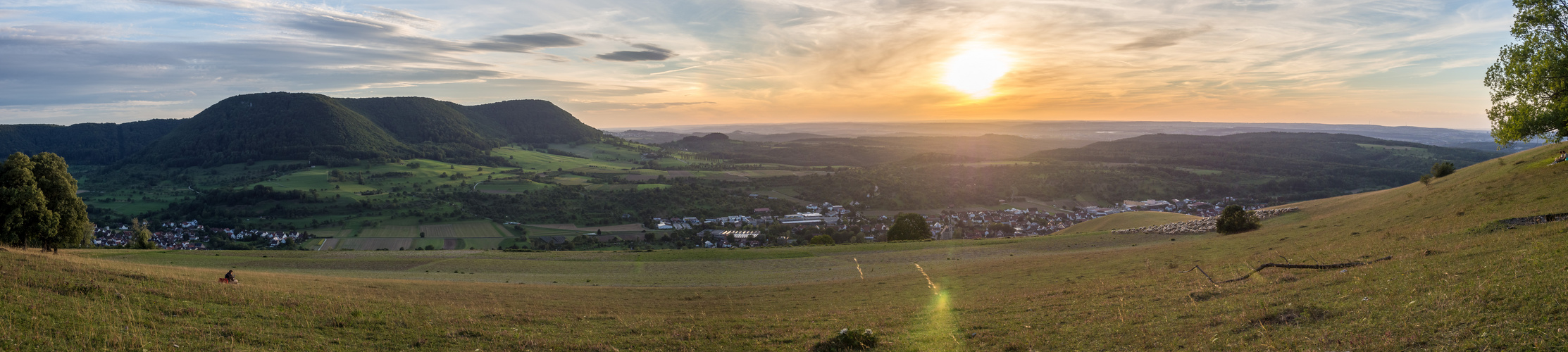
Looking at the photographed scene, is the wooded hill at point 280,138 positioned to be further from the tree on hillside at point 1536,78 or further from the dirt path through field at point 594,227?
the tree on hillside at point 1536,78

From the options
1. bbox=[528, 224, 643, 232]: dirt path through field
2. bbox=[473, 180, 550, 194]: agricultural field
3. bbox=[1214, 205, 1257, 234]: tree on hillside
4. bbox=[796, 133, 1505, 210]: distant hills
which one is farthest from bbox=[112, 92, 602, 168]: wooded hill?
bbox=[1214, 205, 1257, 234]: tree on hillside

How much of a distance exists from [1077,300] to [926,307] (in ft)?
12.9

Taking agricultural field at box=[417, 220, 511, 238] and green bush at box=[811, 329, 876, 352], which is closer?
green bush at box=[811, 329, 876, 352]

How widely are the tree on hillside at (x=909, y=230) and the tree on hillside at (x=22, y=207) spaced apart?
49.1 meters

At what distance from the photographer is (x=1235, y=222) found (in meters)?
33.8

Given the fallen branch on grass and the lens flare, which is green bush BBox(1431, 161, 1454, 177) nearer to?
the fallen branch on grass

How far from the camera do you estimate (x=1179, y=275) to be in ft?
58.2

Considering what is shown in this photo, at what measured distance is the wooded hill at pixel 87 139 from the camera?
538ft

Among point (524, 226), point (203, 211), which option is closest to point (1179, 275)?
point (524, 226)

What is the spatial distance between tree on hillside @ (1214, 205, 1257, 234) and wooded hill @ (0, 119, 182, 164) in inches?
9938

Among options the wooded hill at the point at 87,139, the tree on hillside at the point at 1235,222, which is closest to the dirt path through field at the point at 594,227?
the tree on hillside at the point at 1235,222

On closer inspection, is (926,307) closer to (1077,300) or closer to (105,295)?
(1077,300)

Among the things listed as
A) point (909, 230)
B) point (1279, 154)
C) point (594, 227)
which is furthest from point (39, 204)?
point (1279, 154)

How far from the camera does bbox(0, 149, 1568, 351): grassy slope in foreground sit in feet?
29.1
